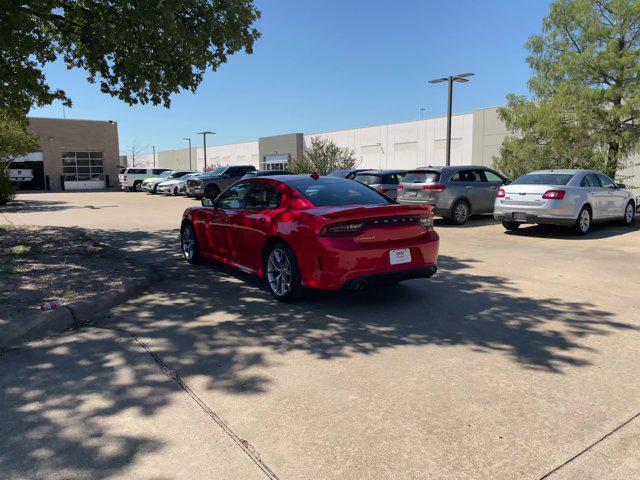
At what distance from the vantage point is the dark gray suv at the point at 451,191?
13.5m

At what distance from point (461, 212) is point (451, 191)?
75 cm

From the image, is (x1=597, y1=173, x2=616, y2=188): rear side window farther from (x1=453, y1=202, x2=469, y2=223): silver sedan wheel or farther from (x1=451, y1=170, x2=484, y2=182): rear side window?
(x1=453, y1=202, x2=469, y2=223): silver sedan wheel

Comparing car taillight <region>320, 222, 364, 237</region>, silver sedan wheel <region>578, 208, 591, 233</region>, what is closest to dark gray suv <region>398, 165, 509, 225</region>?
silver sedan wheel <region>578, 208, 591, 233</region>

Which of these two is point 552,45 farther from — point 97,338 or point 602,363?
point 97,338

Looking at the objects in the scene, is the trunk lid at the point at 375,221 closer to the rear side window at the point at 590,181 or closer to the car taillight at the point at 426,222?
the car taillight at the point at 426,222

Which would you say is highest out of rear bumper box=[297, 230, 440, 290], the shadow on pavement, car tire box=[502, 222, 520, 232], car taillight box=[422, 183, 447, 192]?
car taillight box=[422, 183, 447, 192]

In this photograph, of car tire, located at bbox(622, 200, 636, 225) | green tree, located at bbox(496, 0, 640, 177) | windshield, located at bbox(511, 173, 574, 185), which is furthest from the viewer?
green tree, located at bbox(496, 0, 640, 177)

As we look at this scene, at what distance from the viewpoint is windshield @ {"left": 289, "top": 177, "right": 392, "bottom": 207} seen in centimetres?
597

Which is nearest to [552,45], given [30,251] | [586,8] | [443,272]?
[586,8]

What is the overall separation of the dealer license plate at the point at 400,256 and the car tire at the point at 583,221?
7509mm

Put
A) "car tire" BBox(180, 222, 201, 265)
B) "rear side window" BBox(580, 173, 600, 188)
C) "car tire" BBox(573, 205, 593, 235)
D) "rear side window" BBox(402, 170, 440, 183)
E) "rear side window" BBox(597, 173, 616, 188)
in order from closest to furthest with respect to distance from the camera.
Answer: "car tire" BBox(180, 222, 201, 265)
"car tire" BBox(573, 205, 593, 235)
"rear side window" BBox(580, 173, 600, 188)
"rear side window" BBox(597, 173, 616, 188)
"rear side window" BBox(402, 170, 440, 183)

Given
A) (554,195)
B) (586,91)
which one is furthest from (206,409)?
(586,91)

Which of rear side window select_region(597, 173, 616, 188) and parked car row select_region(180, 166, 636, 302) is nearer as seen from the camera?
parked car row select_region(180, 166, 636, 302)

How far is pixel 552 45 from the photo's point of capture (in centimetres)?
2230
